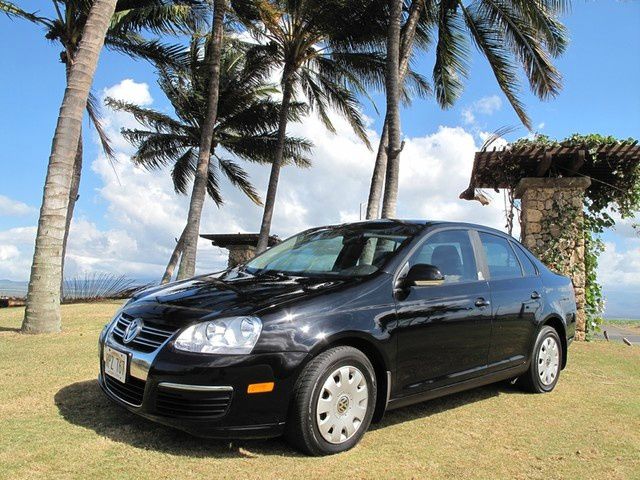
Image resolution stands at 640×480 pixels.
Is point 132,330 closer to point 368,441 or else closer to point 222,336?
point 222,336

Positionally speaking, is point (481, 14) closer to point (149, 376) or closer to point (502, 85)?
point (502, 85)

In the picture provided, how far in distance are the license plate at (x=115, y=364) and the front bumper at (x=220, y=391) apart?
0.29 m

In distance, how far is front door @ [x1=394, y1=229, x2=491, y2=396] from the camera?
3.78 meters

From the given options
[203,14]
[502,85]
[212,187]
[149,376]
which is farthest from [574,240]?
[212,187]

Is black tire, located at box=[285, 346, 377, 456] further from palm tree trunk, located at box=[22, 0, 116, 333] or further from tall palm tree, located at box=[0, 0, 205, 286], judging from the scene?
tall palm tree, located at box=[0, 0, 205, 286]

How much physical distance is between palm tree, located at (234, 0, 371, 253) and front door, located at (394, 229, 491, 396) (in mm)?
12178

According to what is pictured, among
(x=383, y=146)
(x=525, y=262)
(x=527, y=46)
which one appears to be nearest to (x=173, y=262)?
(x=383, y=146)

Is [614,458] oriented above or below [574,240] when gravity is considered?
below

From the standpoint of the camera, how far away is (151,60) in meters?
16.2

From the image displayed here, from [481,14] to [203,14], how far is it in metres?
8.32

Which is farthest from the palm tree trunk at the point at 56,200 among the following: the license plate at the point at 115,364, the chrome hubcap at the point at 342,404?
the chrome hubcap at the point at 342,404

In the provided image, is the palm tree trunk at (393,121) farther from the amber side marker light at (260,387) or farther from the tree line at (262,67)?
the amber side marker light at (260,387)

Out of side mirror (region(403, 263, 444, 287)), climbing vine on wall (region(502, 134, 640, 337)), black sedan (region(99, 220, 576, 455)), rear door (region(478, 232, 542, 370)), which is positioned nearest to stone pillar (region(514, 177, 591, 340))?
climbing vine on wall (region(502, 134, 640, 337))

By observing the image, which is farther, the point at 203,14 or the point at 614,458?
the point at 203,14
